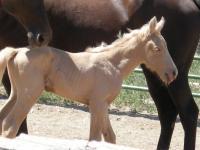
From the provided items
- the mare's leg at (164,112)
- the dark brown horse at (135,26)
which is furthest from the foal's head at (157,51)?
the mare's leg at (164,112)

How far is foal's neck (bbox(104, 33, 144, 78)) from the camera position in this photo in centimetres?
446

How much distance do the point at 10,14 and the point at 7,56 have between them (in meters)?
1.28

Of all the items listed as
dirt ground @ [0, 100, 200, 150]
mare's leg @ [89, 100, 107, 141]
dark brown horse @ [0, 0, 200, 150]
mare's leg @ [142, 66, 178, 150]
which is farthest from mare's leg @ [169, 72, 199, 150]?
mare's leg @ [89, 100, 107, 141]

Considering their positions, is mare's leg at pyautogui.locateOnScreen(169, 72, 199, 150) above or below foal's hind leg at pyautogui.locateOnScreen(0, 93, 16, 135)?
below

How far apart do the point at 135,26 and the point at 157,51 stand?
128 cm

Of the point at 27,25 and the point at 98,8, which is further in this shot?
the point at 98,8

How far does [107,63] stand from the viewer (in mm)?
4426

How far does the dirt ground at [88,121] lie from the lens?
6.71 metres

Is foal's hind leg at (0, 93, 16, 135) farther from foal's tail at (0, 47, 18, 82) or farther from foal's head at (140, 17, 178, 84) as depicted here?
foal's head at (140, 17, 178, 84)

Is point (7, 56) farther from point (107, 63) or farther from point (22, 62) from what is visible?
point (107, 63)

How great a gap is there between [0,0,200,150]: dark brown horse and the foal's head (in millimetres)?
1073

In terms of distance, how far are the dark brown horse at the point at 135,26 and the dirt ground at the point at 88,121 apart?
947 millimetres

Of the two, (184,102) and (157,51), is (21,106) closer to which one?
(157,51)

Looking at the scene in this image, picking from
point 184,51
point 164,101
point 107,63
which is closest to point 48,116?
point 164,101
